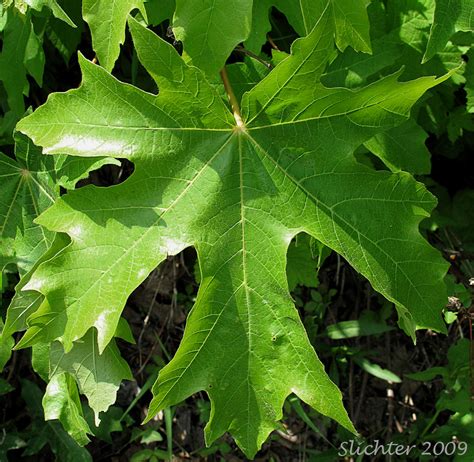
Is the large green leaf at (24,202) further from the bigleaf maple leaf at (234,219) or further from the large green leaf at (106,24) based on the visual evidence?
the large green leaf at (106,24)

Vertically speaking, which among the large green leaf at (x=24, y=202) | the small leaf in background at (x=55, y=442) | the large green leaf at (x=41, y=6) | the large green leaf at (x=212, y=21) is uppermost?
the large green leaf at (x=41, y=6)

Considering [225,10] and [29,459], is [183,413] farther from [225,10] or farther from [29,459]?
[225,10]

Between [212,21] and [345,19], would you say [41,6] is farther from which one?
[345,19]

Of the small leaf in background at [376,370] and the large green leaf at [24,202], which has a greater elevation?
the large green leaf at [24,202]

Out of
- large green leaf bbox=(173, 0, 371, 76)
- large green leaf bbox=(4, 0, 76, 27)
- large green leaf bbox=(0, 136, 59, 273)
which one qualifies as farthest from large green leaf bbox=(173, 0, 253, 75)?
large green leaf bbox=(0, 136, 59, 273)

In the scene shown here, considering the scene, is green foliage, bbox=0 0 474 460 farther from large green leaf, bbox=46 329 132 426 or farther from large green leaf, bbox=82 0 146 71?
large green leaf, bbox=46 329 132 426

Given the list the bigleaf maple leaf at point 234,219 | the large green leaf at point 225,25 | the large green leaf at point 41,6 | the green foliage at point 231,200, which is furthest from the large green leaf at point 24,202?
the large green leaf at point 225,25

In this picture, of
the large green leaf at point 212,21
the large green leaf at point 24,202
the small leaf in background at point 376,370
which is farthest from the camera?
the small leaf in background at point 376,370
